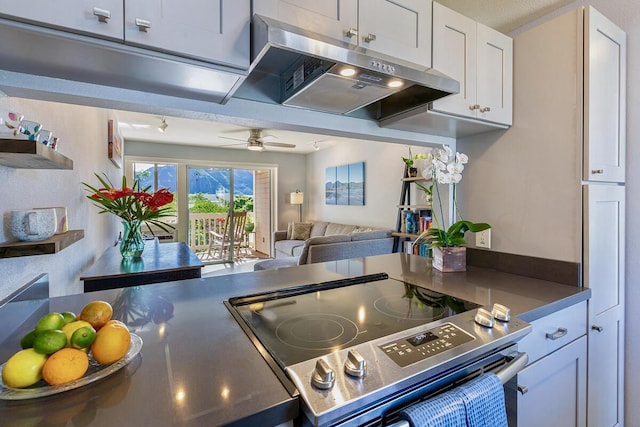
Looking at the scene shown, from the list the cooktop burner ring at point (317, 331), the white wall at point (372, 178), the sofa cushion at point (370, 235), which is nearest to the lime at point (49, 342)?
the cooktop burner ring at point (317, 331)

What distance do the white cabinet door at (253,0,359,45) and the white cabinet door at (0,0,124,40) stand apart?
0.38 m

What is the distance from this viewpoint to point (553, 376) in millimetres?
1205

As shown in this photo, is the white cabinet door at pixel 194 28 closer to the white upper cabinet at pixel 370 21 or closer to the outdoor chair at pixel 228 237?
the white upper cabinet at pixel 370 21

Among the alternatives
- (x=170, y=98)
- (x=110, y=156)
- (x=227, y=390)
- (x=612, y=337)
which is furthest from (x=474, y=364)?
(x=110, y=156)

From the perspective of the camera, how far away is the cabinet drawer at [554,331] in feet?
3.60

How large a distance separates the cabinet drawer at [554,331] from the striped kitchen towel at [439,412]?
0.52 meters

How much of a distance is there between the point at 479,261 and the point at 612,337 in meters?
0.66

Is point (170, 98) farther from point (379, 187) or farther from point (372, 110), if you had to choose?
point (379, 187)

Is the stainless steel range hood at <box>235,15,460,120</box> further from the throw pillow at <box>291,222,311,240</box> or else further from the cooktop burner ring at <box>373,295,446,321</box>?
the throw pillow at <box>291,222,311,240</box>

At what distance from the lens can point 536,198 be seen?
1495mm

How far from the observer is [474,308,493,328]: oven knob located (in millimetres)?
912

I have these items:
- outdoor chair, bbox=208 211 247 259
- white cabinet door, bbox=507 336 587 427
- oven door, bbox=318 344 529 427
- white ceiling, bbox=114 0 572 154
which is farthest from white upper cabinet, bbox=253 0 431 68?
outdoor chair, bbox=208 211 247 259

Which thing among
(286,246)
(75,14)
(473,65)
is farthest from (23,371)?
(286,246)

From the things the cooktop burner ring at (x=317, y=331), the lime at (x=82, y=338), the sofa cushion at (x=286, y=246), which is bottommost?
the sofa cushion at (x=286, y=246)
